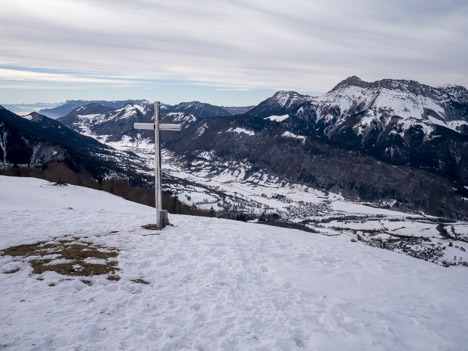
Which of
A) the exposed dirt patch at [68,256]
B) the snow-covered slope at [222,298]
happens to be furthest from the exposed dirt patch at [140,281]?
the exposed dirt patch at [68,256]

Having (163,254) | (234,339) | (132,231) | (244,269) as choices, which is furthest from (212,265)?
(132,231)

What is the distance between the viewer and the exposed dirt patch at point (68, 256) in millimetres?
12188

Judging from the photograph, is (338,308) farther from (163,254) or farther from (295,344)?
(163,254)

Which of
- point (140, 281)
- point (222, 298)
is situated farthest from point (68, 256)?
point (222, 298)

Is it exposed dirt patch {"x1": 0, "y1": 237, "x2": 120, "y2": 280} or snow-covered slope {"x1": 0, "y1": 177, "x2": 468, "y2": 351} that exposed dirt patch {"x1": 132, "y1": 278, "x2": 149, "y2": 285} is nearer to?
snow-covered slope {"x1": 0, "y1": 177, "x2": 468, "y2": 351}

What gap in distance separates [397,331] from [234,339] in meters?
→ 5.30

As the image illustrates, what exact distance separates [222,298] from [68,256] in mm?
7511

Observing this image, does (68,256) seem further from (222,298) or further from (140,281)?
(222,298)

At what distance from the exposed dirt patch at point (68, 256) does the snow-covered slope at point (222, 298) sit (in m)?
0.21

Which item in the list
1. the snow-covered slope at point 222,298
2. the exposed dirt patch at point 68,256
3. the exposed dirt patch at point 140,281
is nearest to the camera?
the snow-covered slope at point 222,298

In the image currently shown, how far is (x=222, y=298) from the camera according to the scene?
11055mm

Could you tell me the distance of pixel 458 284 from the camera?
1526 cm

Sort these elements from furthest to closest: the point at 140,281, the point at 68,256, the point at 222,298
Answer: the point at 68,256 < the point at 140,281 < the point at 222,298

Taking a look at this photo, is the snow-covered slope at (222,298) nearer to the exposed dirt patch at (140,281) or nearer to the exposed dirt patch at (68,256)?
the exposed dirt patch at (140,281)
